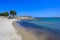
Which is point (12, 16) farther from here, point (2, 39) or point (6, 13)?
point (2, 39)

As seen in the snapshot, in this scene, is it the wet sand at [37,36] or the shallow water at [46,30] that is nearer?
the wet sand at [37,36]

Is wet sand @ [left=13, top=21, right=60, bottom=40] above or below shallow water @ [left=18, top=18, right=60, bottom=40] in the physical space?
above

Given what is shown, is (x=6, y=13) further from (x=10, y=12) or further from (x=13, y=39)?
(x=13, y=39)

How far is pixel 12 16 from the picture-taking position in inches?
3912

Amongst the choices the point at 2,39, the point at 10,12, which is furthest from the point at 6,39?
the point at 10,12

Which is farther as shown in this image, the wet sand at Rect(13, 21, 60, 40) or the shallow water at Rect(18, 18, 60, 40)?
the shallow water at Rect(18, 18, 60, 40)

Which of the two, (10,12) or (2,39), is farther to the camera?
(10,12)

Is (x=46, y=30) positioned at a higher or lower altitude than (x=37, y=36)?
lower

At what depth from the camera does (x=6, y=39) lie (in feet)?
30.9

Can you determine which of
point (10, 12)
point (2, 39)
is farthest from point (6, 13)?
point (2, 39)

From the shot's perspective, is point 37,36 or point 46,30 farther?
point 46,30

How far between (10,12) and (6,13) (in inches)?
204

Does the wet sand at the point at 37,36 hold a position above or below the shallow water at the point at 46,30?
above

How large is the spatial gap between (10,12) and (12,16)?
495cm
